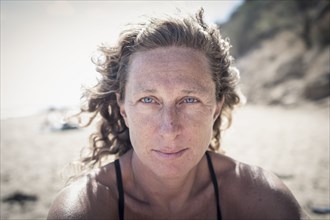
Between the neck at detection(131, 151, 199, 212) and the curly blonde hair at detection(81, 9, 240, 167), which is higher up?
the curly blonde hair at detection(81, 9, 240, 167)

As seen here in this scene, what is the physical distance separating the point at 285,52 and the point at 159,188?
57.8ft

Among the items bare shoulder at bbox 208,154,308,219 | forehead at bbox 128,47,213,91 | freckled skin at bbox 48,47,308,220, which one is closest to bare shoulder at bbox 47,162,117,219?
freckled skin at bbox 48,47,308,220

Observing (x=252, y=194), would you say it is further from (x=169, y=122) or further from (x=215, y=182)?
(x=169, y=122)

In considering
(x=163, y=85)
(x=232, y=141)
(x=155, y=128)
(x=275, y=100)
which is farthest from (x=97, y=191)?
(x=275, y=100)

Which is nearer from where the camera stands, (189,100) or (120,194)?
(189,100)

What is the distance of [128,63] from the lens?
2242 millimetres

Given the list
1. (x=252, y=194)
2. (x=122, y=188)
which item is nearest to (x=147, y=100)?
(x=122, y=188)

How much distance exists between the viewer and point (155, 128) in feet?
6.57

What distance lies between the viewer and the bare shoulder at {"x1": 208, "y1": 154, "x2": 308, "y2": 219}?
2176mm

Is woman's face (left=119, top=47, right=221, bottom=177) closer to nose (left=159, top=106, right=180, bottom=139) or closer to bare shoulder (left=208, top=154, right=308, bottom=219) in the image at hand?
nose (left=159, top=106, right=180, bottom=139)

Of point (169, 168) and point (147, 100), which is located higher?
point (147, 100)

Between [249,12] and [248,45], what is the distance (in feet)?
14.3

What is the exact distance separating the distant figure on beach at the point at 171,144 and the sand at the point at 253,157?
4.58 ft

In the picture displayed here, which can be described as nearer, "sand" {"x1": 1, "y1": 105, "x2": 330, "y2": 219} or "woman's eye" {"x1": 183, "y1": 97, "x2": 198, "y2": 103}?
"woman's eye" {"x1": 183, "y1": 97, "x2": 198, "y2": 103}
